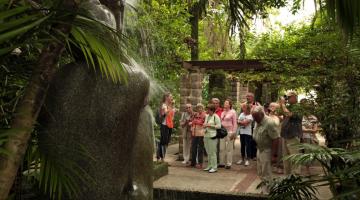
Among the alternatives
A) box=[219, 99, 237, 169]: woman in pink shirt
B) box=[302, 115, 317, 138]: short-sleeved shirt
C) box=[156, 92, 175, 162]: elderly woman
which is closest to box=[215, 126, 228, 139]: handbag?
box=[219, 99, 237, 169]: woman in pink shirt

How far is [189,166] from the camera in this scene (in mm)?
11219

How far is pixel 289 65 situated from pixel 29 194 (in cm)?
717

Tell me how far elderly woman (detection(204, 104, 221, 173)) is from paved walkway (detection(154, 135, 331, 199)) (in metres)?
0.22

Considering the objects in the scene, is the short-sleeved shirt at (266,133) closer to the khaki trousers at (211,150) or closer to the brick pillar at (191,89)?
the khaki trousers at (211,150)

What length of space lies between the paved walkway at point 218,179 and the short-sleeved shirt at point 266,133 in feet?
2.48

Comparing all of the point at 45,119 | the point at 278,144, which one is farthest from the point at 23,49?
the point at 278,144

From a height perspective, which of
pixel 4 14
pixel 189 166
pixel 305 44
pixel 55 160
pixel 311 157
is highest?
pixel 305 44

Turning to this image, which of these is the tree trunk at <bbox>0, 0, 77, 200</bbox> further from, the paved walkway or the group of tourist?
the group of tourist

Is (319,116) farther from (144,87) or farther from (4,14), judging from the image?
(4,14)

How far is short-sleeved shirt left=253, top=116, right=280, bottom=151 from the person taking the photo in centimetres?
762

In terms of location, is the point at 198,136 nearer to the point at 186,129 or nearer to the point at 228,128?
the point at 228,128

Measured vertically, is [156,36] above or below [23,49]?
above

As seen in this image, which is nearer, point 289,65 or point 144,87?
→ point 144,87

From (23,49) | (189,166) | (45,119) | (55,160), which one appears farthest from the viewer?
(189,166)
